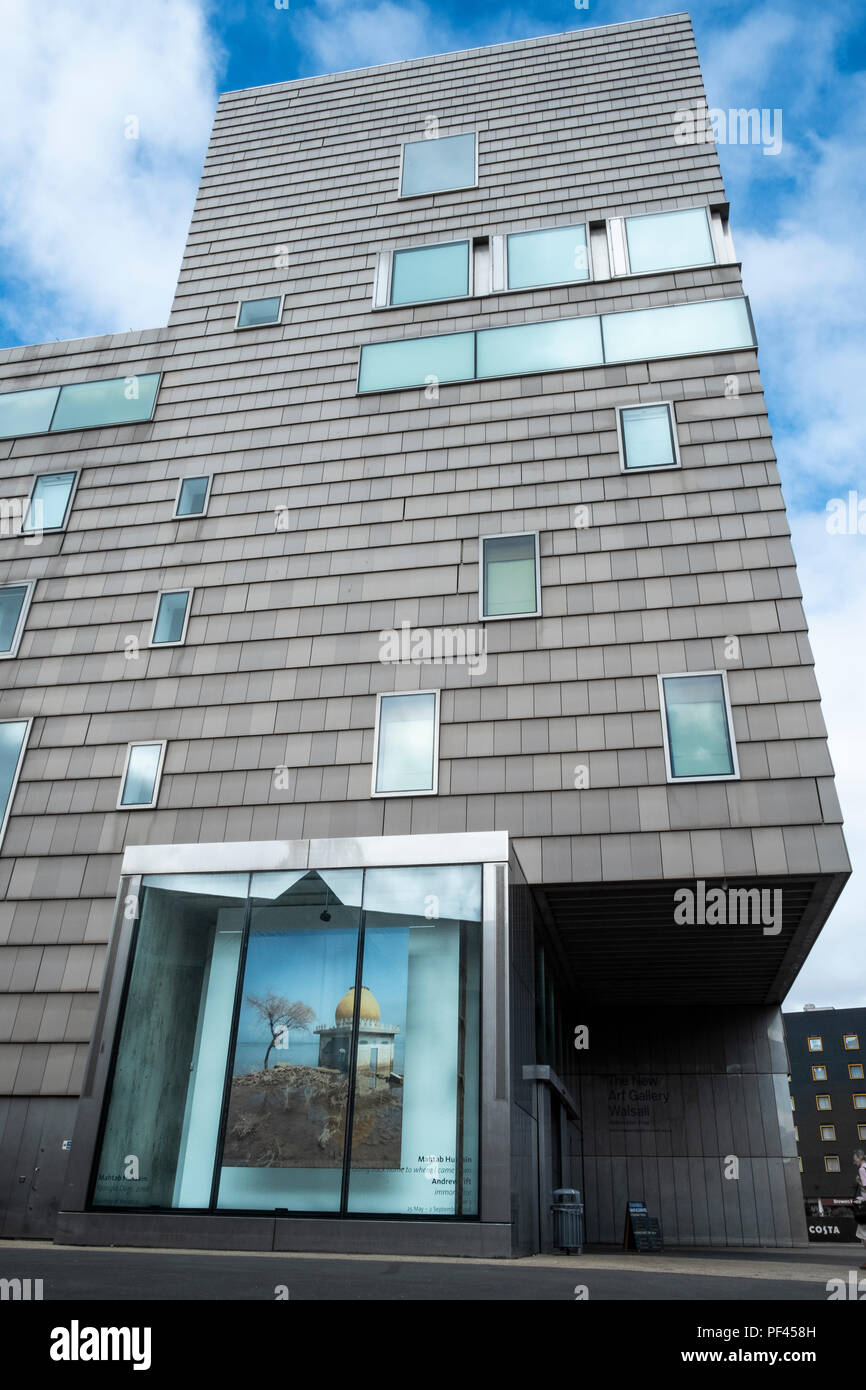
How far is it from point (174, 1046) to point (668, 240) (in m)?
16.2

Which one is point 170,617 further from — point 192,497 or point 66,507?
point 66,507

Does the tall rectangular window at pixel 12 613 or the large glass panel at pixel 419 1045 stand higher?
the tall rectangular window at pixel 12 613

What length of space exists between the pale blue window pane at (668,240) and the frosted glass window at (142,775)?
12443mm

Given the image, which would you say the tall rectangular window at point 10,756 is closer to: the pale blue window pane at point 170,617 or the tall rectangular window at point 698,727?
the pale blue window pane at point 170,617

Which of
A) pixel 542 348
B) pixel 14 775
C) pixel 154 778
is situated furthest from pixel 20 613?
pixel 542 348

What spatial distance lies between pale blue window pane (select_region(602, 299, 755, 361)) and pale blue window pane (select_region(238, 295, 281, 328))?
6.72 meters

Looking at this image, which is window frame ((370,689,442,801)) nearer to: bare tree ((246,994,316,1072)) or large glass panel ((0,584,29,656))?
bare tree ((246,994,316,1072))

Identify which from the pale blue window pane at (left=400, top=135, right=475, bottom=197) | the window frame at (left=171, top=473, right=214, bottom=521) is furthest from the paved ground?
the pale blue window pane at (left=400, top=135, right=475, bottom=197)

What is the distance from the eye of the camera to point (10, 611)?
1655cm

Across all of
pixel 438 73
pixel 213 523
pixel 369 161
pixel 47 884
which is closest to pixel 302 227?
pixel 369 161

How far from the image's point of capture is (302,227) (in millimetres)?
19562

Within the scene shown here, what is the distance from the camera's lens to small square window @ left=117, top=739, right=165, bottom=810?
46.5 feet

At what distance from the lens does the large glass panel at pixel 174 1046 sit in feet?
34.3

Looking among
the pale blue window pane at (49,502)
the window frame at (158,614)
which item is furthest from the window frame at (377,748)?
the pale blue window pane at (49,502)
